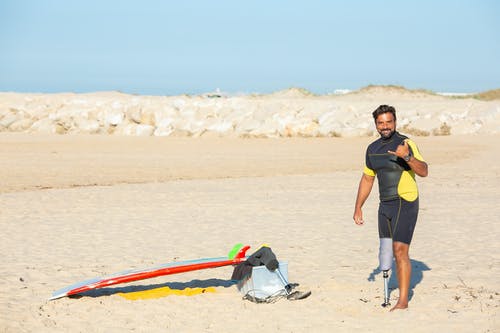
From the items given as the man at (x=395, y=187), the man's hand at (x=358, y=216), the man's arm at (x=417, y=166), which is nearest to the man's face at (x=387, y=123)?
the man at (x=395, y=187)

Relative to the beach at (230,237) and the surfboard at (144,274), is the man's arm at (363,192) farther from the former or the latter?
the surfboard at (144,274)

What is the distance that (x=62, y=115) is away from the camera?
130 feet

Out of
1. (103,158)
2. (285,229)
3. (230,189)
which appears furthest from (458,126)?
(285,229)

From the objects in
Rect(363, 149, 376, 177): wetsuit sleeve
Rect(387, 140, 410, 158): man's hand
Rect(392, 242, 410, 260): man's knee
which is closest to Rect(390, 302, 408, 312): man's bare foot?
Rect(392, 242, 410, 260): man's knee

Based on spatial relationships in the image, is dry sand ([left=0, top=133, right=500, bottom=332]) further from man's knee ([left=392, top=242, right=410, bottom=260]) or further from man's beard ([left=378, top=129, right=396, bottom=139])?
man's beard ([left=378, top=129, right=396, bottom=139])

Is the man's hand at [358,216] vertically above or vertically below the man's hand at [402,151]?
below

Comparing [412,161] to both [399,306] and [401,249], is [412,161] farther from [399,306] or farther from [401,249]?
[399,306]

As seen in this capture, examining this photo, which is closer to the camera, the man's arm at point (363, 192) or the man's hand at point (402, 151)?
the man's hand at point (402, 151)

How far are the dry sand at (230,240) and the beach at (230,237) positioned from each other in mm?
27

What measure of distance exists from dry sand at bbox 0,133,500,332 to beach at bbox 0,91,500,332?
27mm

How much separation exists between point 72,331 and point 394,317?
9.22 ft

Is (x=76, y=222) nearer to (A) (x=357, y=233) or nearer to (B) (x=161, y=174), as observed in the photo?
(A) (x=357, y=233)

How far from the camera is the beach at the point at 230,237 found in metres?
6.67

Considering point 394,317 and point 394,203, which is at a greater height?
point 394,203
